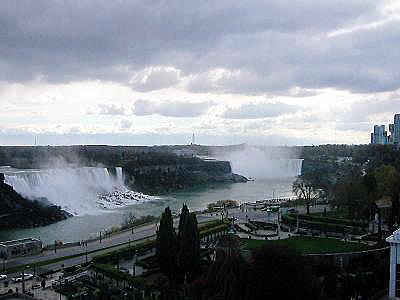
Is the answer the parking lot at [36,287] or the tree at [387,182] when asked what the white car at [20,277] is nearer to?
the parking lot at [36,287]

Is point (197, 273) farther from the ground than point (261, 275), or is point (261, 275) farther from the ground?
point (261, 275)

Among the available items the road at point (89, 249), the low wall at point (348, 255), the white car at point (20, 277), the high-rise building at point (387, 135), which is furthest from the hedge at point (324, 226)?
A: the high-rise building at point (387, 135)

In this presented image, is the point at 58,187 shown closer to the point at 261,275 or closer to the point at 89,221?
the point at 89,221

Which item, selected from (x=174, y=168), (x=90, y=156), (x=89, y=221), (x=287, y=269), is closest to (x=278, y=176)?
(x=174, y=168)

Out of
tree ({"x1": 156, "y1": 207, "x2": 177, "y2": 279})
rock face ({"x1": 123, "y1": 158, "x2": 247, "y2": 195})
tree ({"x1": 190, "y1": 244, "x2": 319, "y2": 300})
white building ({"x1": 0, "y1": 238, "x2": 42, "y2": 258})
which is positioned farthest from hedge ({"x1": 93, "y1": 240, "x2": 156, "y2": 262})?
rock face ({"x1": 123, "y1": 158, "x2": 247, "y2": 195})

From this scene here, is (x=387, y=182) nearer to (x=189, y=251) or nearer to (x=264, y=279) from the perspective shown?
(x=189, y=251)

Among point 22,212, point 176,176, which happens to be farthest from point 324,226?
point 176,176
